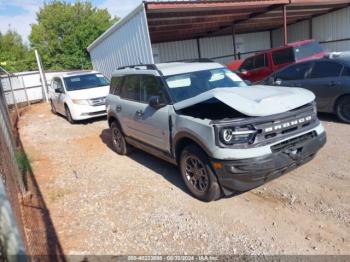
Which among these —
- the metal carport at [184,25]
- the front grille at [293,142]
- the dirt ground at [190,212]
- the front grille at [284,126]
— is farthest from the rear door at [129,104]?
the metal carport at [184,25]

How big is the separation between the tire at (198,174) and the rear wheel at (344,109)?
446 cm

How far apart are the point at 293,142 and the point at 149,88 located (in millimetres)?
2517

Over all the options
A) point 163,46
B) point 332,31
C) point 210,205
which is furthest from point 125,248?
point 332,31

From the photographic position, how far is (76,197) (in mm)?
5172

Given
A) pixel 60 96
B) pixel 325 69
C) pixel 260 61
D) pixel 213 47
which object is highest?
pixel 213 47

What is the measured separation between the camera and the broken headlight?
3.75 metres

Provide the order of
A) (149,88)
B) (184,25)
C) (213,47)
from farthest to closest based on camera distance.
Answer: (213,47), (184,25), (149,88)

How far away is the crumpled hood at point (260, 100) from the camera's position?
3.86 meters

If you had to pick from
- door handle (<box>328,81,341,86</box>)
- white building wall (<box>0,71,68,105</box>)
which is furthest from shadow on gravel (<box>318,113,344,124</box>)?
white building wall (<box>0,71,68,105</box>)

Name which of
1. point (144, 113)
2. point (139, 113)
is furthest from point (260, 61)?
point (144, 113)

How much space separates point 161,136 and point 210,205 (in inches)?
54.2

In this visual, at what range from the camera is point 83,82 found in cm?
1177

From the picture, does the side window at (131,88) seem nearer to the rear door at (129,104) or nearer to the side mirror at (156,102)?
the rear door at (129,104)

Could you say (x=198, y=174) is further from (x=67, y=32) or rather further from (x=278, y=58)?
(x=67, y=32)
